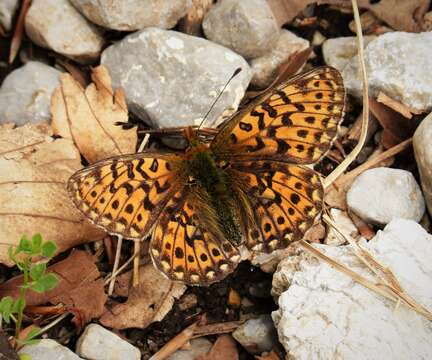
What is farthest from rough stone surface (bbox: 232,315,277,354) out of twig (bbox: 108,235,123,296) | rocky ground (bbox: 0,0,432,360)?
twig (bbox: 108,235,123,296)

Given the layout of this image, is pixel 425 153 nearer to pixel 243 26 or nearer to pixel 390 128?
pixel 390 128

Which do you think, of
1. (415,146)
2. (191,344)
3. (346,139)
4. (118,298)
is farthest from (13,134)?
(415,146)

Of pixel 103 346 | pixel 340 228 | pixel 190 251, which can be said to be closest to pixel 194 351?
pixel 103 346

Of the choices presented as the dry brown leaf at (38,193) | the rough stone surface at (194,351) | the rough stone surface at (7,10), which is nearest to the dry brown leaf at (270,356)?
the rough stone surface at (194,351)

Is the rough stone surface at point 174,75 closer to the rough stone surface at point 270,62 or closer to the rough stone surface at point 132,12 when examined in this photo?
the rough stone surface at point 132,12

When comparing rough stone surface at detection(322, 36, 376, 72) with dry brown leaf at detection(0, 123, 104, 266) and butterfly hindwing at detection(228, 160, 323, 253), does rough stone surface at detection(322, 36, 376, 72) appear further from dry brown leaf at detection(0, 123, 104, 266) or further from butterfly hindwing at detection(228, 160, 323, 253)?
dry brown leaf at detection(0, 123, 104, 266)

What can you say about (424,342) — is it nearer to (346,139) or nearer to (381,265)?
(381,265)
